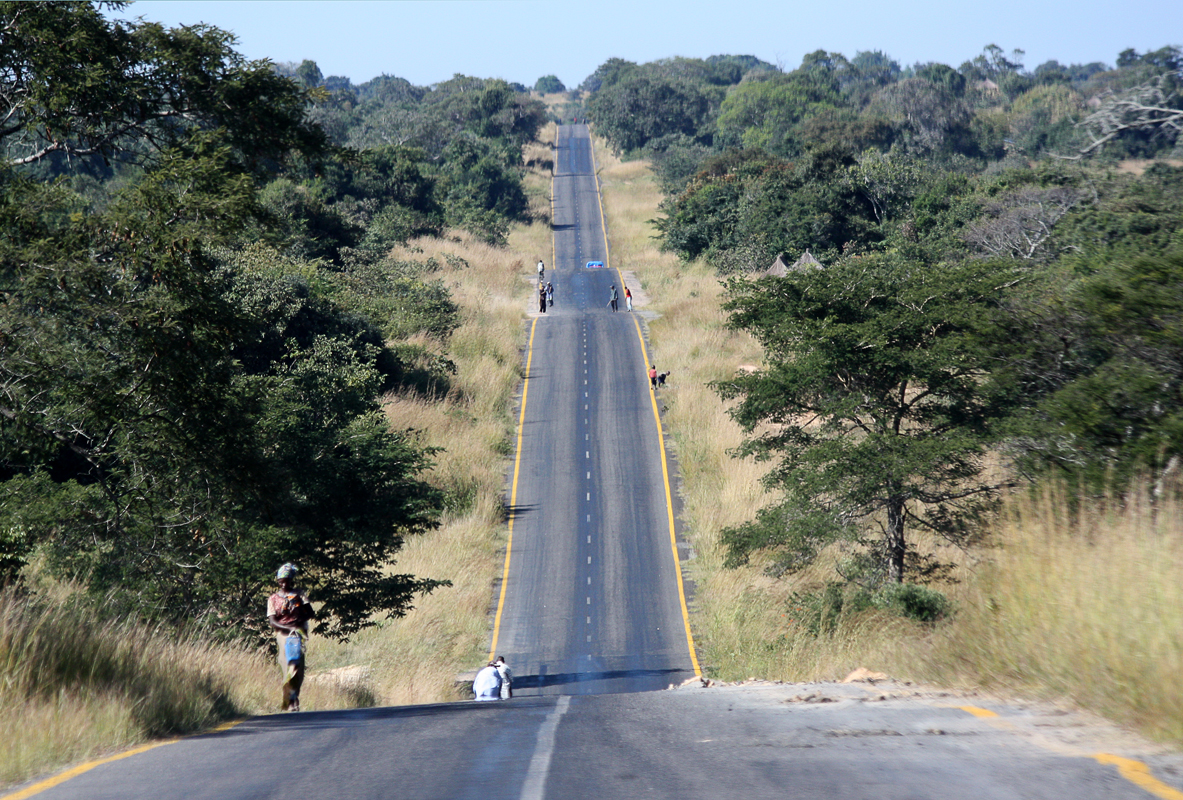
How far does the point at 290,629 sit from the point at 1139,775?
7.21 metres

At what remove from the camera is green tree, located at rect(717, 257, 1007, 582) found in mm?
19578

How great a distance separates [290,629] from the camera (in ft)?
29.3

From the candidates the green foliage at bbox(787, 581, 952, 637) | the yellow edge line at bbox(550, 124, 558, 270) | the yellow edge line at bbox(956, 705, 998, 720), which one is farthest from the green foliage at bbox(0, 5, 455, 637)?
the yellow edge line at bbox(550, 124, 558, 270)

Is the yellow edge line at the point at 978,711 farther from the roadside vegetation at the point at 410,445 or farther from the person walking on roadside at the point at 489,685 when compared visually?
the person walking on roadside at the point at 489,685

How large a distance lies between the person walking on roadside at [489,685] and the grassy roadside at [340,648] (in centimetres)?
136

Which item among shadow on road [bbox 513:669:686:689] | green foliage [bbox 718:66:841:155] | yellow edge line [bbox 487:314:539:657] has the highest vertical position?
green foliage [bbox 718:66:841:155]

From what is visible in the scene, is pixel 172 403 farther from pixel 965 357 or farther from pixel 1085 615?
pixel 965 357

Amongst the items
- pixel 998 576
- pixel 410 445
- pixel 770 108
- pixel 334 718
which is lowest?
pixel 410 445

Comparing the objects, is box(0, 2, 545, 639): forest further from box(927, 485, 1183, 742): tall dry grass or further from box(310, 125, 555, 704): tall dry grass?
box(927, 485, 1183, 742): tall dry grass

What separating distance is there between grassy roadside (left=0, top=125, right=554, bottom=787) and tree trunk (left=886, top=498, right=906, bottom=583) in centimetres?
1015

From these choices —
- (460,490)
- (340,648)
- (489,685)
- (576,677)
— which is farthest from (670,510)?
(489,685)

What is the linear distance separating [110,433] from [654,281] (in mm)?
54539

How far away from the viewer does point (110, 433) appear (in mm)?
10422

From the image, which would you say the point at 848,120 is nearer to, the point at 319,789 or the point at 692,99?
the point at 692,99
